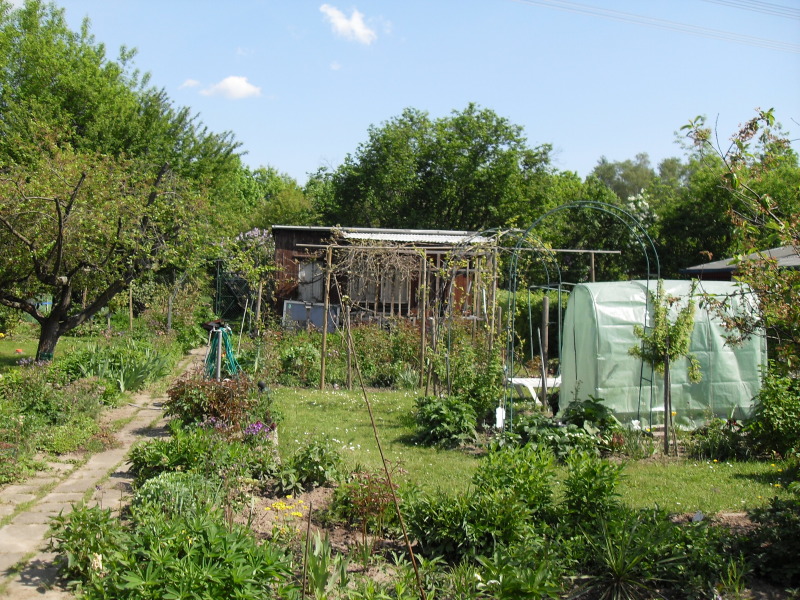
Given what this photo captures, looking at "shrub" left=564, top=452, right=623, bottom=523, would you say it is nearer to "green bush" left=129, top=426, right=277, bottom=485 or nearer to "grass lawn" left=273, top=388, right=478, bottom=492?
"grass lawn" left=273, top=388, right=478, bottom=492

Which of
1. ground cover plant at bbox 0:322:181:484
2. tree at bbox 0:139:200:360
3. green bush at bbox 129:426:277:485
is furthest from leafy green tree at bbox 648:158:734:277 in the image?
green bush at bbox 129:426:277:485

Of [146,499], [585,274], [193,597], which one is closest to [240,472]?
[146,499]

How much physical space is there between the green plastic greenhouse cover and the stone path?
517 cm

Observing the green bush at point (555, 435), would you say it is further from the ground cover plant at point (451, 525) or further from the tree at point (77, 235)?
the tree at point (77, 235)

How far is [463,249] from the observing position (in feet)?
36.9

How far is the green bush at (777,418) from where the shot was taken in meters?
7.42

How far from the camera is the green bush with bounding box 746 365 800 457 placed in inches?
292

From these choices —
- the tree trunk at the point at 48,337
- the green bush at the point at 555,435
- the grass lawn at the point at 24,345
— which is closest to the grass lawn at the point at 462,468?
the green bush at the point at 555,435

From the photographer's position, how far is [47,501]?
5.73 meters

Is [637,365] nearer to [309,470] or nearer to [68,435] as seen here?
[309,470]

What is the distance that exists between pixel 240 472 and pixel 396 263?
28.7ft

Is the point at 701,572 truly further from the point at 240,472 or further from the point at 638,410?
the point at 638,410

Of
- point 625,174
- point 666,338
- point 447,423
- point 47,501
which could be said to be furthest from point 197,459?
point 625,174

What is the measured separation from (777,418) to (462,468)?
132 inches
